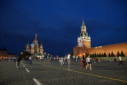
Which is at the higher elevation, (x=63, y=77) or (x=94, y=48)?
(x=94, y=48)

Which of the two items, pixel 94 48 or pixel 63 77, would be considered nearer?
pixel 63 77

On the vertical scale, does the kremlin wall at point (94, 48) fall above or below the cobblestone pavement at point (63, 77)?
above

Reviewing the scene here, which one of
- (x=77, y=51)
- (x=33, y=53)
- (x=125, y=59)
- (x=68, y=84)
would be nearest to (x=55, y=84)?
(x=68, y=84)

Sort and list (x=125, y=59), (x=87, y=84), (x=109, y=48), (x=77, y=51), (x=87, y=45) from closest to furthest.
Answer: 1. (x=87, y=84)
2. (x=125, y=59)
3. (x=109, y=48)
4. (x=77, y=51)
5. (x=87, y=45)

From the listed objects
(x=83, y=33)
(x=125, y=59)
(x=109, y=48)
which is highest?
(x=83, y=33)

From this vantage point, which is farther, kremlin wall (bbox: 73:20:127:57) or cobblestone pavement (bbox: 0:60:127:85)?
kremlin wall (bbox: 73:20:127:57)

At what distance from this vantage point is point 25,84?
16.5ft

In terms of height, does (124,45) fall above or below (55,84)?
above

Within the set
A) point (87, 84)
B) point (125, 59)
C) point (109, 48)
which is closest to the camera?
point (87, 84)

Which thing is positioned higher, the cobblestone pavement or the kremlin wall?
the kremlin wall

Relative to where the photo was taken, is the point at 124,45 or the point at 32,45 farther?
the point at 32,45

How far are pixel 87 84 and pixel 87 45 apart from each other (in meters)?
98.4

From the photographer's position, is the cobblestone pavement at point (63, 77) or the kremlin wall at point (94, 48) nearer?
the cobblestone pavement at point (63, 77)

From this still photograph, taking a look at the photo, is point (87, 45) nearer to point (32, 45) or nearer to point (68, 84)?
point (32, 45)
